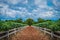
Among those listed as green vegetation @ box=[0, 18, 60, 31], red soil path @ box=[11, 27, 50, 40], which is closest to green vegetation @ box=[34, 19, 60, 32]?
green vegetation @ box=[0, 18, 60, 31]

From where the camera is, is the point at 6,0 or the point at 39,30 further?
the point at 39,30

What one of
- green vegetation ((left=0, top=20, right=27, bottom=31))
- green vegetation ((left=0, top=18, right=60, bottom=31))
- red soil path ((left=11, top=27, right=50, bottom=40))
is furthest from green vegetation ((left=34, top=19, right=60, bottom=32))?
green vegetation ((left=0, top=20, right=27, bottom=31))

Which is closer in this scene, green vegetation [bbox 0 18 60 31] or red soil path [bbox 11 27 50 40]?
green vegetation [bbox 0 18 60 31]

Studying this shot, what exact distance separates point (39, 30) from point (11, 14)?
1.07 m

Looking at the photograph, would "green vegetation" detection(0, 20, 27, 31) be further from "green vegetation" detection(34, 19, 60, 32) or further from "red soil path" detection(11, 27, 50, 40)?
"green vegetation" detection(34, 19, 60, 32)

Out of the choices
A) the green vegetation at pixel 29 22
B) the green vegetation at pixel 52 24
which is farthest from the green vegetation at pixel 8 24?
the green vegetation at pixel 52 24

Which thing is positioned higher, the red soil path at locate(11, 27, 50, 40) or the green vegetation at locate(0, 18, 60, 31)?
the green vegetation at locate(0, 18, 60, 31)

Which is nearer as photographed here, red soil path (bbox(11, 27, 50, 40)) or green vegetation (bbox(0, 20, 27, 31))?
green vegetation (bbox(0, 20, 27, 31))

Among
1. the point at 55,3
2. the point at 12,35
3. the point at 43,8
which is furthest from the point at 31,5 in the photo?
the point at 12,35

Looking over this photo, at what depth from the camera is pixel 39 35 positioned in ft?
14.4

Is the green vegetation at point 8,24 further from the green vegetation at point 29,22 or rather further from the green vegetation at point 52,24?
the green vegetation at point 52,24

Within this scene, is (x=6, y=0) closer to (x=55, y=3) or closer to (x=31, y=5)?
(x=31, y=5)

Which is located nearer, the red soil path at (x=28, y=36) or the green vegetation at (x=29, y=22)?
the green vegetation at (x=29, y=22)

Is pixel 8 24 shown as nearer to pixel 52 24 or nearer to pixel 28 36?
pixel 28 36
